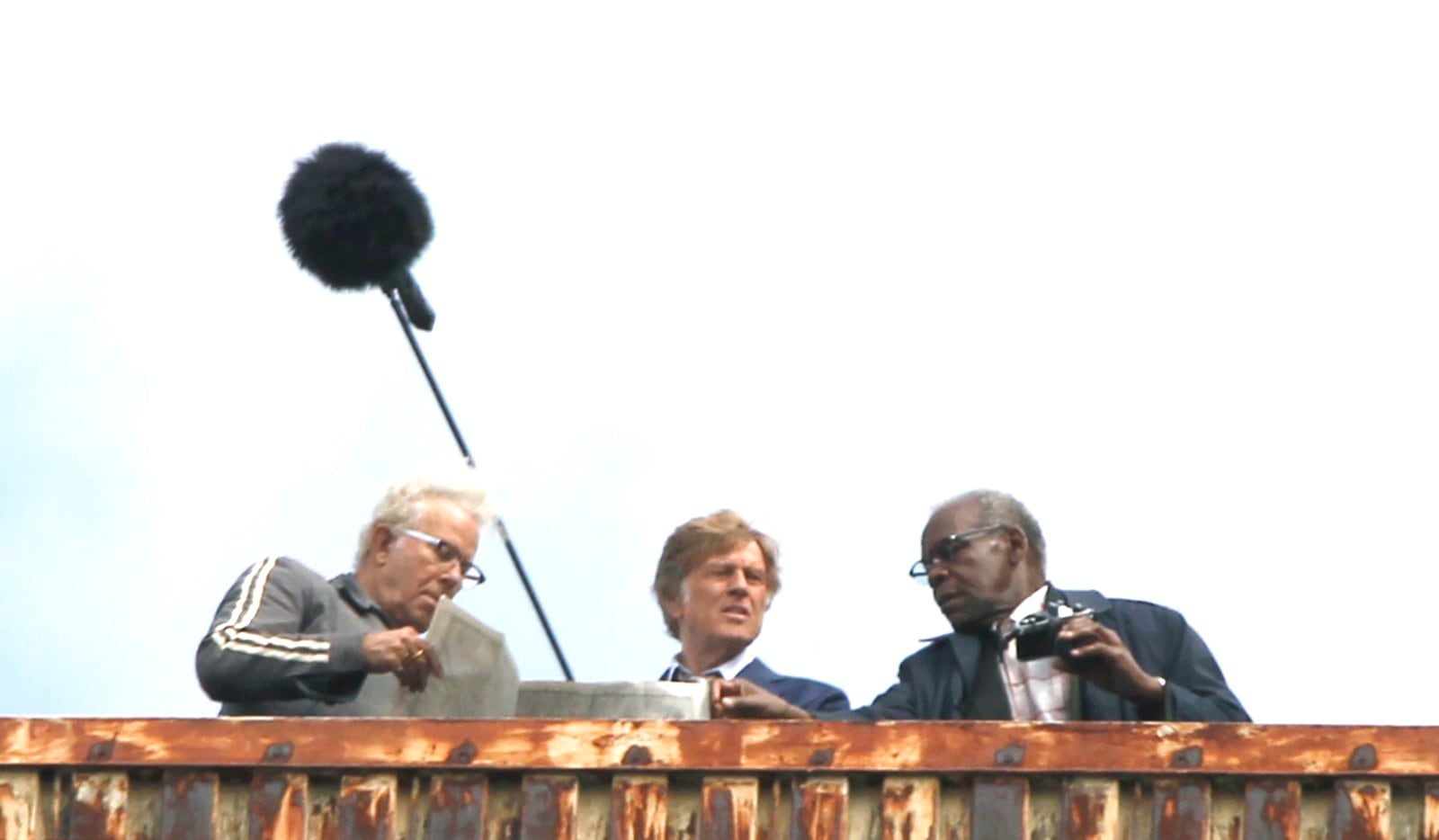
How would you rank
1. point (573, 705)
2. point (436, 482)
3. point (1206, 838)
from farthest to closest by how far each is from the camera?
point (436, 482)
point (573, 705)
point (1206, 838)

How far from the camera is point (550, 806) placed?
937 cm

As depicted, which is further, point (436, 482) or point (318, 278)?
point (318, 278)

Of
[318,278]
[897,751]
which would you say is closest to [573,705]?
[897,751]

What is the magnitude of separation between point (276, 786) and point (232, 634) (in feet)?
2.94

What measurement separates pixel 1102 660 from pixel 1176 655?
2.19 ft

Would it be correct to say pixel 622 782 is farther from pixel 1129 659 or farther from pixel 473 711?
pixel 1129 659

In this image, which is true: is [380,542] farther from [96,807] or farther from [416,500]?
[96,807]

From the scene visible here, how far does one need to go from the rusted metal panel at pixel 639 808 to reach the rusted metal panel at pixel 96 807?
4.06 ft

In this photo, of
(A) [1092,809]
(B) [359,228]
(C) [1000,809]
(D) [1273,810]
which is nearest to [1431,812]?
(D) [1273,810]

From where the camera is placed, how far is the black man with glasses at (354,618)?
10141 millimetres

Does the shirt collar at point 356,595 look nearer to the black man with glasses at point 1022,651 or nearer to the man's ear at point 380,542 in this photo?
the man's ear at point 380,542

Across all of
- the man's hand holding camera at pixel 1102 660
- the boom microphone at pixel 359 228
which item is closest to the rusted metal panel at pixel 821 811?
the man's hand holding camera at pixel 1102 660

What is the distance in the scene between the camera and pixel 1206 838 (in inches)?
360

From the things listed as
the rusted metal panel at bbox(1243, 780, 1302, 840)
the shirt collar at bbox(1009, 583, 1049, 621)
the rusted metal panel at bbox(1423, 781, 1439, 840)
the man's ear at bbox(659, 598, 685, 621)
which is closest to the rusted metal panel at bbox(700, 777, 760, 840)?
the rusted metal panel at bbox(1243, 780, 1302, 840)
